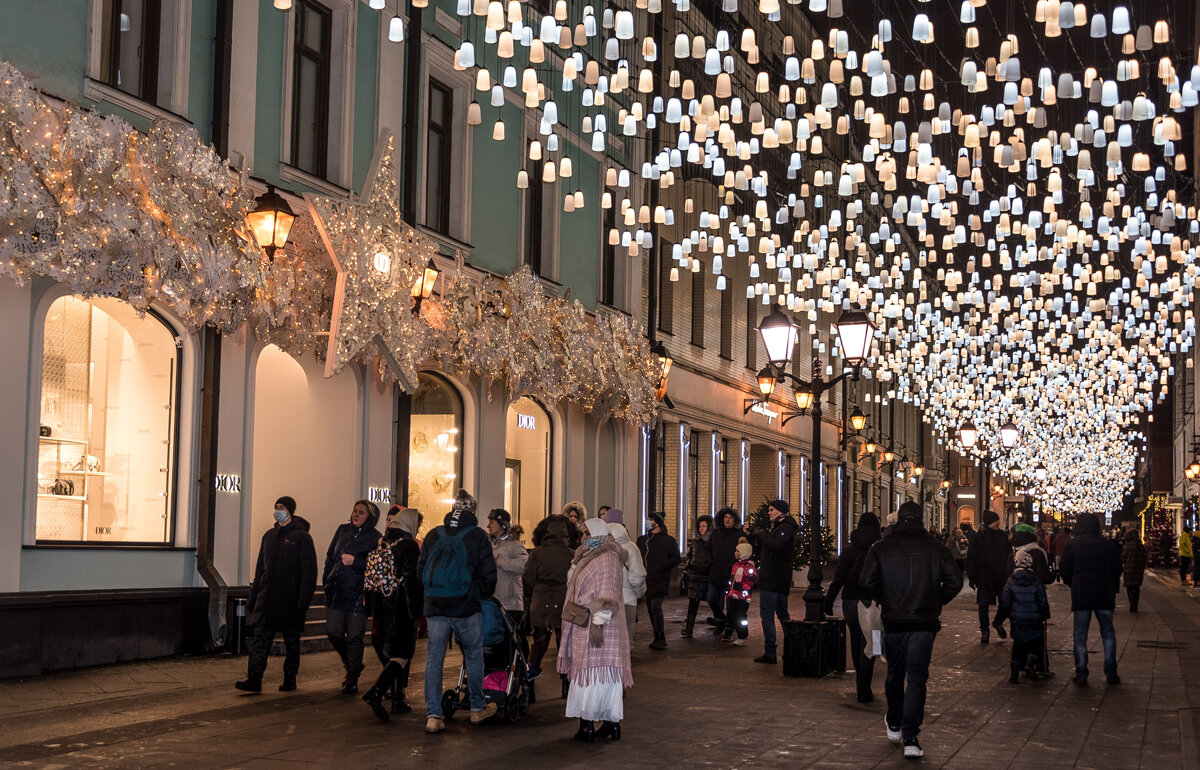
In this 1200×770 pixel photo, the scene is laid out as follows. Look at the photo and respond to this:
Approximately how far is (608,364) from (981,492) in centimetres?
8036

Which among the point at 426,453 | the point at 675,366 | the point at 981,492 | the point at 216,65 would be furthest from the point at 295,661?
the point at 981,492

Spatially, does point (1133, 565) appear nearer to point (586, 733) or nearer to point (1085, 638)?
point (1085, 638)

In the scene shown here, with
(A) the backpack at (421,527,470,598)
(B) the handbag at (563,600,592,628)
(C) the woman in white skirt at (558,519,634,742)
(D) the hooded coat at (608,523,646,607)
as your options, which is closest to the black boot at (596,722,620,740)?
(C) the woman in white skirt at (558,519,634,742)

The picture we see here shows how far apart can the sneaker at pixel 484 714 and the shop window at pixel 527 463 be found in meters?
13.5

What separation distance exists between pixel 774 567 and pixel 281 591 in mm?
6176

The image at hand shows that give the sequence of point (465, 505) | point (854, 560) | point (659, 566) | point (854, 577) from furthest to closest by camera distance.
A: point (659, 566) < point (854, 560) < point (854, 577) < point (465, 505)

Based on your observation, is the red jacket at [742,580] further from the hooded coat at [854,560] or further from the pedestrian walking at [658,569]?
the hooded coat at [854,560]

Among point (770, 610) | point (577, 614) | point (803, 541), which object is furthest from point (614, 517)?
point (803, 541)

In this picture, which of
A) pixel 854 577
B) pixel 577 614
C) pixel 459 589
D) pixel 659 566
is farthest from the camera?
pixel 659 566

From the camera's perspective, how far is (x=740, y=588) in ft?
66.2

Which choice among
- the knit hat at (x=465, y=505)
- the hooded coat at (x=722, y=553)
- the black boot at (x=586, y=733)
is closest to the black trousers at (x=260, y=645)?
the knit hat at (x=465, y=505)

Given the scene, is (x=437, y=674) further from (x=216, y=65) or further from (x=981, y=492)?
(x=981, y=492)

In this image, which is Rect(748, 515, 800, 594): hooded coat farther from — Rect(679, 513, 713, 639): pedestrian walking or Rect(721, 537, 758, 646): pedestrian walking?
Rect(679, 513, 713, 639): pedestrian walking

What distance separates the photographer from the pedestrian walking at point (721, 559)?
67.4 ft
